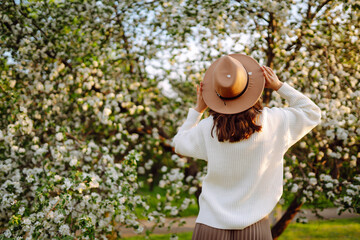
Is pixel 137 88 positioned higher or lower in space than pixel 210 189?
lower

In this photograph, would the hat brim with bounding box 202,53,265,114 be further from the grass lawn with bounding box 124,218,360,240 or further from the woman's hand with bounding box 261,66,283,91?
the grass lawn with bounding box 124,218,360,240

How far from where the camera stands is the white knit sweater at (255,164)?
71.3 inches

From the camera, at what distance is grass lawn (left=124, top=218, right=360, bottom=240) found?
23.0 feet

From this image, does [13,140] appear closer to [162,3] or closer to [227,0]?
[162,3]

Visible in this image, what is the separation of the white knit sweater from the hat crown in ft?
0.65

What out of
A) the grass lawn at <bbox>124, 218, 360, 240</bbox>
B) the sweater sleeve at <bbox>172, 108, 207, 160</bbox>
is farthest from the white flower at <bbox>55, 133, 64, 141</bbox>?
the grass lawn at <bbox>124, 218, 360, 240</bbox>

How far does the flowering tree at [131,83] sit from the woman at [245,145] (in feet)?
6.74

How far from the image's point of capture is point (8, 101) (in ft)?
13.2

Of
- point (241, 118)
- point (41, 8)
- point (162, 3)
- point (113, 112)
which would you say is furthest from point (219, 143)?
A: point (41, 8)

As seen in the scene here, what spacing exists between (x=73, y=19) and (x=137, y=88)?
1326 millimetres

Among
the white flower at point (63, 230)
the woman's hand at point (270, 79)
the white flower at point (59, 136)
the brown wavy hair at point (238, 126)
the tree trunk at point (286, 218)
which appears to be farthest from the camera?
the tree trunk at point (286, 218)

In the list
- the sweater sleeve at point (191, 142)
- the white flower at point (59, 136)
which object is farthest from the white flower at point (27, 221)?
the sweater sleeve at point (191, 142)

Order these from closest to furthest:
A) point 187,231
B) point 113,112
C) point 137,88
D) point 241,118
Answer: point 241,118, point 113,112, point 137,88, point 187,231

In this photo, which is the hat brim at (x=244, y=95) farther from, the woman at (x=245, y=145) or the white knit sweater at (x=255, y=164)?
the white knit sweater at (x=255, y=164)
